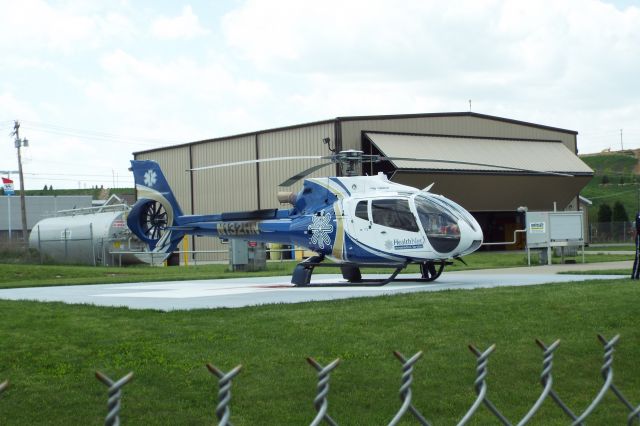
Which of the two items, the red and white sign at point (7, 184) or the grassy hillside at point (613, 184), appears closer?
the red and white sign at point (7, 184)

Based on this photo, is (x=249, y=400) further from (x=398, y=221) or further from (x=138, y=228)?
(x=138, y=228)

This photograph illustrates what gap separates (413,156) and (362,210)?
26271mm

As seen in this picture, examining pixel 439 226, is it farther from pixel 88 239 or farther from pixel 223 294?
pixel 88 239

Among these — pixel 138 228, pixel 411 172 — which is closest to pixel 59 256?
pixel 411 172

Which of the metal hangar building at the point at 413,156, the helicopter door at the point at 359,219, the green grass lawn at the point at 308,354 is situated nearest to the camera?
the green grass lawn at the point at 308,354

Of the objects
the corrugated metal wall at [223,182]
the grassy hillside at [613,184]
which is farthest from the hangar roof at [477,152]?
the grassy hillside at [613,184]

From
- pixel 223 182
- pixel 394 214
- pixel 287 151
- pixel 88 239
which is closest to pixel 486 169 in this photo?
pixel 287 151

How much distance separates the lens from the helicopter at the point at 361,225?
18344mm

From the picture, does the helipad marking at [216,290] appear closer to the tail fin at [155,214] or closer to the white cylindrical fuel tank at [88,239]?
the tail fin at [155,214]

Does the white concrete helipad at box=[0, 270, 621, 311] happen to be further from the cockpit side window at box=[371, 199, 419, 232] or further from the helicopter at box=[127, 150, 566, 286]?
the cockpit side window at box=[371, 199, 419, 232]

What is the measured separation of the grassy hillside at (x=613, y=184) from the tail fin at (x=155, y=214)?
84894mm

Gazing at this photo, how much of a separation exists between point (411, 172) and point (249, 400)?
122 ft

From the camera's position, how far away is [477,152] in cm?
4822

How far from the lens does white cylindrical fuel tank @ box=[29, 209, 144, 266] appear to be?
44.3m
